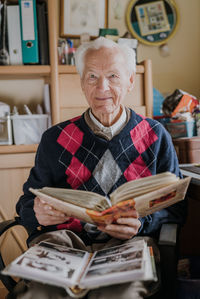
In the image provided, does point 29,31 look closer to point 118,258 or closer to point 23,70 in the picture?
point 23,70

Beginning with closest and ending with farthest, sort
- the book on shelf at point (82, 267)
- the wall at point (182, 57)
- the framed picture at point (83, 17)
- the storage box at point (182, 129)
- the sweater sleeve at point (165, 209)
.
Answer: the book on shelf at point (82, 267)
the sweater sleeve at point (165, 209)
the storage box at point (182, 129)
the framed picture at point (83, 17)
the wall at point (182, 57)

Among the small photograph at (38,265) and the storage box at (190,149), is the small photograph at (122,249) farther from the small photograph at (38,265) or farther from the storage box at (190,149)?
the storage box at (190,149)

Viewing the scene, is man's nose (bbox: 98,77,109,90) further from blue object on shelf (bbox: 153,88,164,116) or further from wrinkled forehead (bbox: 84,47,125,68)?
blue object on shelf (bbox: 153,88,164,116)

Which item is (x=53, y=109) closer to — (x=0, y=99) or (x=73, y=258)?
(x=0, y=99)

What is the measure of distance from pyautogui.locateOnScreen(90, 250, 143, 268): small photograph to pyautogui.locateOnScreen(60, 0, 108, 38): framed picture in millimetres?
1594

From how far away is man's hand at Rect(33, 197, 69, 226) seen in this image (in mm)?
1068

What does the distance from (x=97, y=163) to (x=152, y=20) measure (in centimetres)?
133

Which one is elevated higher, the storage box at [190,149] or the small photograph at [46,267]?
the storage box at [190,149]

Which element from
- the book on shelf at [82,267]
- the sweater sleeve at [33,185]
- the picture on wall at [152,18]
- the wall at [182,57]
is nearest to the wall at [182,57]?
the wall at [182,57]

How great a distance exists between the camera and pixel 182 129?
1.79 metres

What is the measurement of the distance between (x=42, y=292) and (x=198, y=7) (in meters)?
2.05

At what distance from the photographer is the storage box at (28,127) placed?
6.32ft

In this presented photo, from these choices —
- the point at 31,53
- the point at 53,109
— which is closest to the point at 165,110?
the point at 53,109

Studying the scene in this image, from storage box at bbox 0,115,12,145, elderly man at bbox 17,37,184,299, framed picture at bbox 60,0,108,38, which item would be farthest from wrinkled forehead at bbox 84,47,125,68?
framed picture at bbox 60,0,108,38
